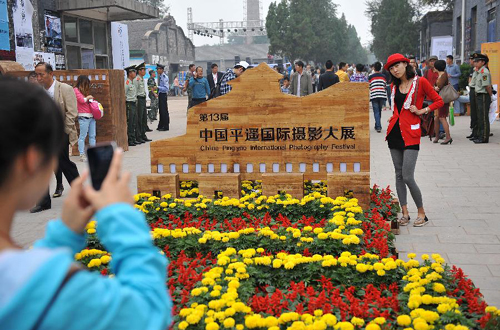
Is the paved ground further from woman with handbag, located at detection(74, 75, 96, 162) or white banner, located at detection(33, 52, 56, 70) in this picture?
white banner, located at detection(33, 52, 56, 70)

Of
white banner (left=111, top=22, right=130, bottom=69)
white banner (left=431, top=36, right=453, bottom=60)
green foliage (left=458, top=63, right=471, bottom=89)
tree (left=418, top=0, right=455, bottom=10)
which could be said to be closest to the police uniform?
green foliage (left=458, top=63, right=471, bottom=89)

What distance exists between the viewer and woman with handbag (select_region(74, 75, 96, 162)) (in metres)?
10.7

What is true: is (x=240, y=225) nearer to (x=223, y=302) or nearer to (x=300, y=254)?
(x=300, y=254)

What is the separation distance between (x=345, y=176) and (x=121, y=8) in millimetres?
14024

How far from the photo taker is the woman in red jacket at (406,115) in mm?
6238

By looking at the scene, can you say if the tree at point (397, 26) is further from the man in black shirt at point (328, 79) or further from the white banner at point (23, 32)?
the white banner at point (23, 32)

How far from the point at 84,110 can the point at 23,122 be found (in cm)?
1020

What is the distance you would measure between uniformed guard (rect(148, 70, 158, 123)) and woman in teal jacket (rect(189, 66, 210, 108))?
2.54 metres

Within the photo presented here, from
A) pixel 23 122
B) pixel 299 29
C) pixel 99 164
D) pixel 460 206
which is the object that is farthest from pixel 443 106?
pixel 299 29

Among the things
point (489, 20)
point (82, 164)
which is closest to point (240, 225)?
point (82, 164)

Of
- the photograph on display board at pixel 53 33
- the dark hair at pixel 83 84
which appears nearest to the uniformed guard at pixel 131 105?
the photograph on display board at pixel 53 33

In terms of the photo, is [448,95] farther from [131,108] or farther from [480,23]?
[480,23]

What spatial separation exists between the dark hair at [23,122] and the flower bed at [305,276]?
6.92ft

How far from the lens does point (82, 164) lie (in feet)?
38.1
